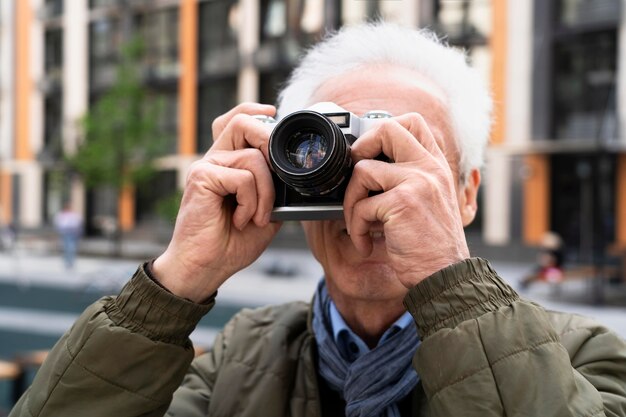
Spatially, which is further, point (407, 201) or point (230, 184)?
point (230, 184)

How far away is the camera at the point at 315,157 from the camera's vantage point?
130 cm

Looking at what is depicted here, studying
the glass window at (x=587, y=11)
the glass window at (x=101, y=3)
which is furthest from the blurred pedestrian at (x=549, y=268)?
the glass window at (x=101, y=3)

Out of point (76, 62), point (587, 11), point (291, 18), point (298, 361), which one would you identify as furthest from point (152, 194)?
point (298, 361)

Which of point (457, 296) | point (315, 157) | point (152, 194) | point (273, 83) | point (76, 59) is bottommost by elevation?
point (152, 194)

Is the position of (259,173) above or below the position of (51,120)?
below

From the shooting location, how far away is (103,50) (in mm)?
29906

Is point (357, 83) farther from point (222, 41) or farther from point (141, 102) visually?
point (222, 41)

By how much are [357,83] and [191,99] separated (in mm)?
26229

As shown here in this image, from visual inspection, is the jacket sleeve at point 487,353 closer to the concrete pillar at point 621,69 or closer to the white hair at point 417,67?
the white hair at point 417,67

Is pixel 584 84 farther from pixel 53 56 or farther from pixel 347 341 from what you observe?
pixel 53 56

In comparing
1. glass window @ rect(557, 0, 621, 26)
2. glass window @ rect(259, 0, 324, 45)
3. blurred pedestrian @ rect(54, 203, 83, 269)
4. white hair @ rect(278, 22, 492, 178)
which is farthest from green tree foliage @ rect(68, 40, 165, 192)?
white hair @ rect(278, 22, 492, 178)

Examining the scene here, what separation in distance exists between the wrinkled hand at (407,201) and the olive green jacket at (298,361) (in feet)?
0.18

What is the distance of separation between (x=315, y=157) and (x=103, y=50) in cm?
3088

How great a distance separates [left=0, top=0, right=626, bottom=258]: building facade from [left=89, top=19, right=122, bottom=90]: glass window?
63 mm
